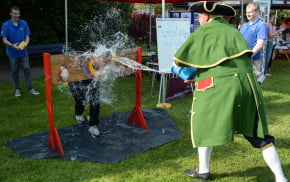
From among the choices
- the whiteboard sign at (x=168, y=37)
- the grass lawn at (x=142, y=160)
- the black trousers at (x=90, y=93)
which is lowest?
the grass lawn at (x=142, y=160)

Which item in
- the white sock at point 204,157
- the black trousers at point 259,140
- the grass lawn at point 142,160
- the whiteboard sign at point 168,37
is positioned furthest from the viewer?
the whiteboard sign at point 168,37

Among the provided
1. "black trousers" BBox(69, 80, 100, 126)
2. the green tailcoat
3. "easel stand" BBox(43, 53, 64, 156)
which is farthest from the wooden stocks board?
the green tailcoat

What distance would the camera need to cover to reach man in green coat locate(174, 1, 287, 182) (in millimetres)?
2859

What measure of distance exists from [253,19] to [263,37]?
15.5 inches

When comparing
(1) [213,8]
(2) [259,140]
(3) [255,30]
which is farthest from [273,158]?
(3) [255,30]

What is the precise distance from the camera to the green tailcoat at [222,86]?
285 centimetres

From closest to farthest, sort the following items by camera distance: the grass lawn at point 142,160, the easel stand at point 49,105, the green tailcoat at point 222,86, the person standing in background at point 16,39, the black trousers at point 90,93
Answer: the green tailcoat at point 222,86, the grass lawn at point 142,160, the easel stand at point 49,105, the black trousers at point 90,93, the person standing in background at point 16,39

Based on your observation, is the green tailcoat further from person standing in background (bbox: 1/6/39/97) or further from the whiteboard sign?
person standing in background (bbox: 1/6/39/97)

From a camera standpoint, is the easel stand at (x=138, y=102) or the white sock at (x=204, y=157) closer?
the white sock at (x=204, y=157)

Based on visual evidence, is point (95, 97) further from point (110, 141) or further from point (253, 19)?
point (253, 19)

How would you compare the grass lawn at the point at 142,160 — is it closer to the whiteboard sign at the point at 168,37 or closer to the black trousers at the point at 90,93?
the black trousers at the point at 90,93

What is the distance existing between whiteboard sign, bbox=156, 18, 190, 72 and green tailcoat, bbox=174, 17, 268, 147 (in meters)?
3.13

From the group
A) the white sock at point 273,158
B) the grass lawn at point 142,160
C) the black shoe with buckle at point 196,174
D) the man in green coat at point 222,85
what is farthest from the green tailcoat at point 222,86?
the grass lawn at point 142,160

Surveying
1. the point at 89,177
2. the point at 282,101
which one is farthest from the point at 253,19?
the point at 89,177
